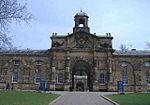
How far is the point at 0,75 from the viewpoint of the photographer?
52906 millimetres

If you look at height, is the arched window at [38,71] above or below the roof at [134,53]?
below

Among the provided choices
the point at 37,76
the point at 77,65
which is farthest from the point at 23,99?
the point at 77,65

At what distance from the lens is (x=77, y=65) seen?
5394 centimetres

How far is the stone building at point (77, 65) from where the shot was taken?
2020 inches

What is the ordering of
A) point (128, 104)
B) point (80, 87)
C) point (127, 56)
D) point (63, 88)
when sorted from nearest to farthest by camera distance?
1. point (128, 104)
2. point (63, 88)
3. point (127, 56)
4. point (80, 87)

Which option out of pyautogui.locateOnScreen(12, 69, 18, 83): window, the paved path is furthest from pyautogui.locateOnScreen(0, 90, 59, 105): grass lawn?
pyautogui.locateOnScreen(12, 69, 18, 83): window

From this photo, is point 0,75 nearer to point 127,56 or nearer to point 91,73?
point 91,73

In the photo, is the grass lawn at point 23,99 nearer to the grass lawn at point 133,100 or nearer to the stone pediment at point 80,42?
the grass lawn at point 133,100

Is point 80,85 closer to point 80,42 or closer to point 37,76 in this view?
point 37,76

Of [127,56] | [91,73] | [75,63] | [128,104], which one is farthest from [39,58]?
[128,104]

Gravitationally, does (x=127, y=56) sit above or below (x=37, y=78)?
above

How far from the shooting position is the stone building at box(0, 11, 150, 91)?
5131 cm

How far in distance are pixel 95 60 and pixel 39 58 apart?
11.5 metres

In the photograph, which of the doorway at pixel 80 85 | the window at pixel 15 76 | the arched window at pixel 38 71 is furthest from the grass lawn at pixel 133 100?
the doorway at pixel 80 85
